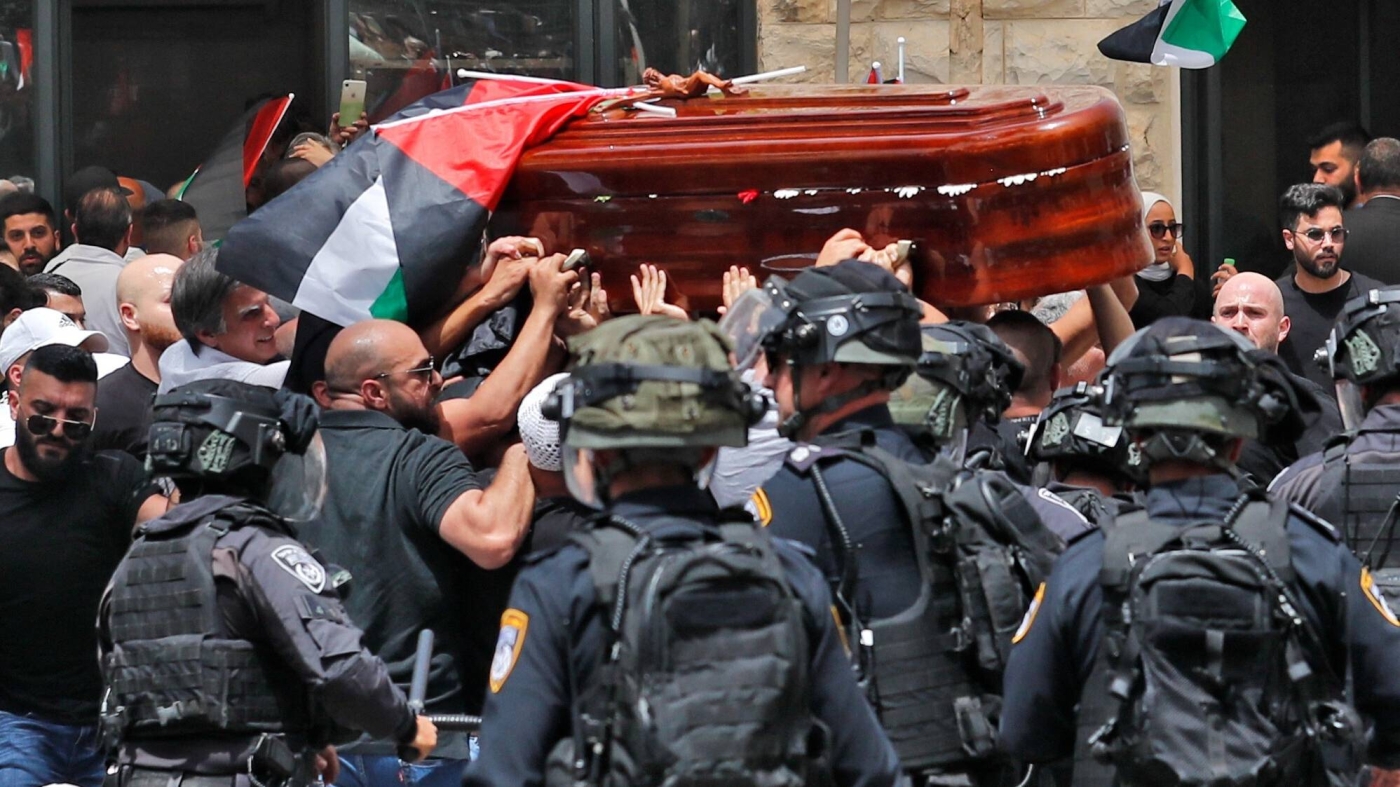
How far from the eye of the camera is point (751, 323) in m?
3.93

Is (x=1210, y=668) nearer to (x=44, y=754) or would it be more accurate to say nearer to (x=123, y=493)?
(x=123, y=493)

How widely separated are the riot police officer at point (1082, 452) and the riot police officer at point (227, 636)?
61.3 inches

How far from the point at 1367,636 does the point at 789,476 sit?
0.96 m

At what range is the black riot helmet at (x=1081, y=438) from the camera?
486 centimetres

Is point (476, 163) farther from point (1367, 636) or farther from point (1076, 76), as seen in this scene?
point (1076, 76)

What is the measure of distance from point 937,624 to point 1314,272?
3.77 m

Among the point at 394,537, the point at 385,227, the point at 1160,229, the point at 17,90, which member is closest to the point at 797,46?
the point at 1160,229

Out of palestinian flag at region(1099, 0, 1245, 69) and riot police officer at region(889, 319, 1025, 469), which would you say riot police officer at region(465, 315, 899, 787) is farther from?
palestinian flag at region(1099, 0, 1245, 69)

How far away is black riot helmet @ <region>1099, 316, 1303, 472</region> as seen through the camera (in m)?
3.47

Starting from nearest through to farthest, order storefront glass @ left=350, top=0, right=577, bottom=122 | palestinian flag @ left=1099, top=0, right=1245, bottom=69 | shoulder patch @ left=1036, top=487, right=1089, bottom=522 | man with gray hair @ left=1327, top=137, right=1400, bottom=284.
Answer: shoulder patch @ left=1036, top=487, right=1089, bottom=522, palestinian flag @ left=1099, top=0, right=1245, bottom=69, man with gray hair @ left=1327, top=137, right=1400, bottom=284, storefront glass @ left=350, top=0, right=577, bottom=122

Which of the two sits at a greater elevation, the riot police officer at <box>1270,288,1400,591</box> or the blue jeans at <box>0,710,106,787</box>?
the riot police officer at <box>1270,288,1400,591</box>

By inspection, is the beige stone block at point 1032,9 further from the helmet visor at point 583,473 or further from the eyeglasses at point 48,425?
the helmet visor at point 583,473

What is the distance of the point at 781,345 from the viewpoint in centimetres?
384

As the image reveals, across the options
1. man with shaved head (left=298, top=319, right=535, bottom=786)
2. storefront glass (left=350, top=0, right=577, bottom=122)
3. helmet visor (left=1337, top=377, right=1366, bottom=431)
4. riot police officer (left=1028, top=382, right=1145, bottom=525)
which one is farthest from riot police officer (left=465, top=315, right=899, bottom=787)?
storefront glass (left=350, top=0, right=577, bottom=122)
